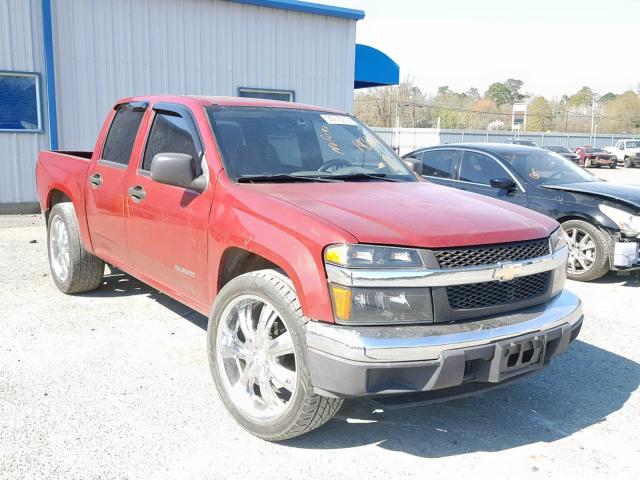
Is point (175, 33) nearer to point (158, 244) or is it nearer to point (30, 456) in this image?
point (158, 244)

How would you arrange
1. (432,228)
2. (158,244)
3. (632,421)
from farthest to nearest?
(158,244) < (632,421) < (432,228)

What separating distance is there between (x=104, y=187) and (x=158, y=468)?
2736 millimetres

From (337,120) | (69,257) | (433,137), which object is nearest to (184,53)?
(69,257)

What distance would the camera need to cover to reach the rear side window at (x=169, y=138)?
164 inches

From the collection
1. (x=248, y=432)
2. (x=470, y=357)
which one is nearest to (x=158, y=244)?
(x=248, y=432)

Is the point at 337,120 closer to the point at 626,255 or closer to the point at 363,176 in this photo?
the point at 363,176

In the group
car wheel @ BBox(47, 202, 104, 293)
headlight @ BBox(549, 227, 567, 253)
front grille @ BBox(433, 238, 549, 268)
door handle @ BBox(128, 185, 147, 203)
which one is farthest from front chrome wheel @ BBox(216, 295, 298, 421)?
car wheel @ BBox(47, 202, 104, 293)

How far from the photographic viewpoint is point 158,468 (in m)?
3.00

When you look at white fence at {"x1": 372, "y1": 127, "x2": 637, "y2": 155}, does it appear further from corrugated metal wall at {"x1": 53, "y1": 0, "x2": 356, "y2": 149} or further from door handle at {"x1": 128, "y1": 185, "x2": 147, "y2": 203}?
door handle at {"x1": 128, "y1": 185, "x2": 147, "y2": 203}

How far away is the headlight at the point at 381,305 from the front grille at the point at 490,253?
20cm

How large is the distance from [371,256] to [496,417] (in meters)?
1.51

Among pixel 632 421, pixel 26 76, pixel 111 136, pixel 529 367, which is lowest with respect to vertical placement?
pixel 632 421

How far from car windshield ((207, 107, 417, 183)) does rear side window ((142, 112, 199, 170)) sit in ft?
0.75

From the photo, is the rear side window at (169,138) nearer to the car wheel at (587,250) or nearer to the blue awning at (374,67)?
the car wheel at (587,250)
